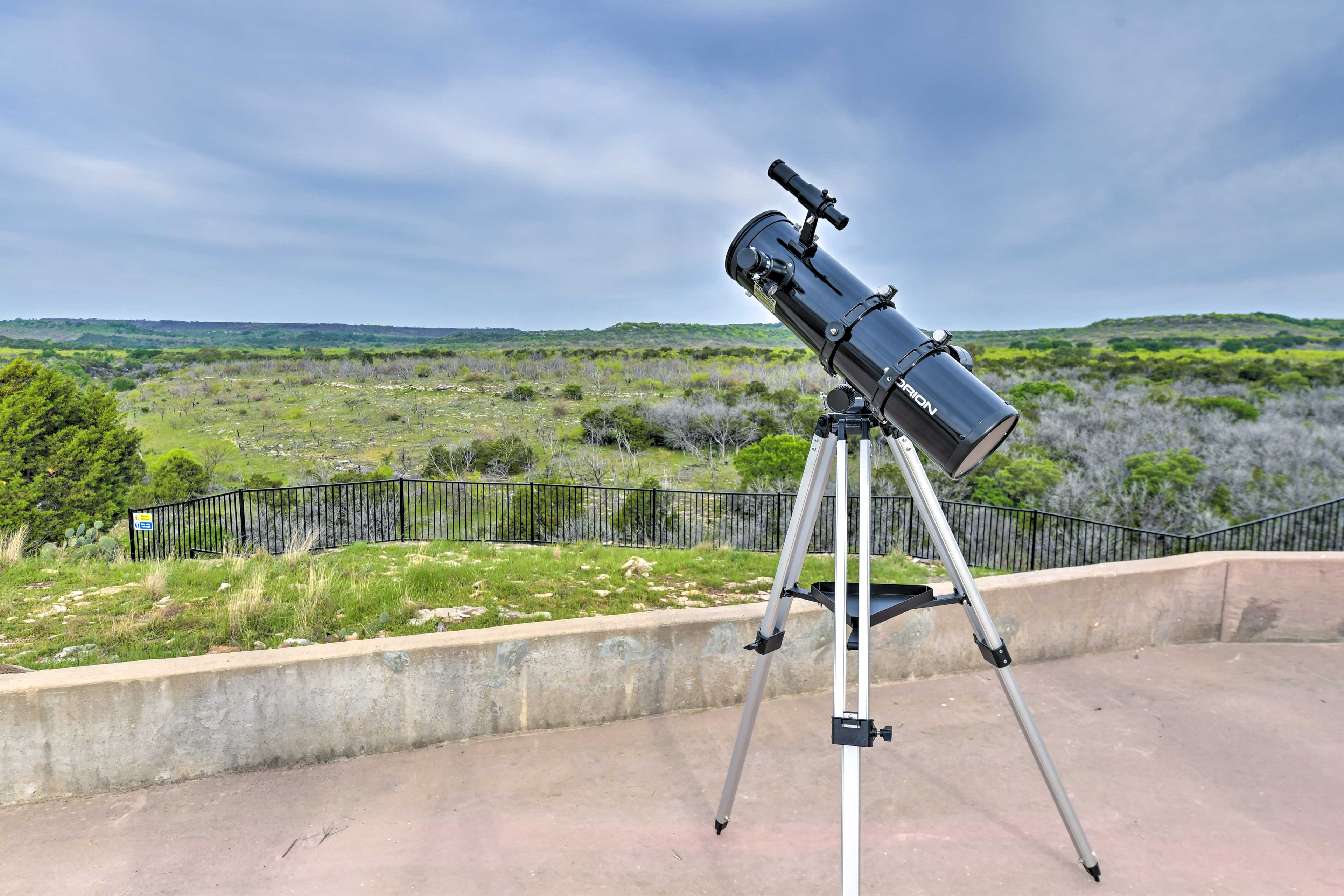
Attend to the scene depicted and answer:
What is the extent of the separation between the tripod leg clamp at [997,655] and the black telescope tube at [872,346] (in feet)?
1.87

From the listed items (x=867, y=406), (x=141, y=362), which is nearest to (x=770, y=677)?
(x=867, y=406)

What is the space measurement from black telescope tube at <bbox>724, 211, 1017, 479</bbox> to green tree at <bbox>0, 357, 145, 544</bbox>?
1838 centimetres

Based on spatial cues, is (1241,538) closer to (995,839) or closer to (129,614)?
(995,839)

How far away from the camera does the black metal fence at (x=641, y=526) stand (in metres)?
11.8

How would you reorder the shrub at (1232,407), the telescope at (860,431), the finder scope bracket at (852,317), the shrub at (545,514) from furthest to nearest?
the shrub at (1232,407), the shrub at (545,514), the finder scope bracket at (852,317), the telescope at (860,431)

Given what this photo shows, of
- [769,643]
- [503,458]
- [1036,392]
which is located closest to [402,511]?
[503,458]

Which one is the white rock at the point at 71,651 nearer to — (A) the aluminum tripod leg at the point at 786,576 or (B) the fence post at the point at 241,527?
(A) the aluminum tripod leg at the point at 786,576

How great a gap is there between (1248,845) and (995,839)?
0.86 metres

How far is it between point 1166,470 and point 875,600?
51.2 feet

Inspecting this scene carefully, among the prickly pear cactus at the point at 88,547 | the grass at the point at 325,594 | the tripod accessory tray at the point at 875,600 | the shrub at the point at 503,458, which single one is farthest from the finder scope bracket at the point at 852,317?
the shrub at the point at 503,458

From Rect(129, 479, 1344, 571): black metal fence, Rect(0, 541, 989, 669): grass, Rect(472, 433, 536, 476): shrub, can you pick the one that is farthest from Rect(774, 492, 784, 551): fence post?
Rect(472, 433, 536, 476): shrub

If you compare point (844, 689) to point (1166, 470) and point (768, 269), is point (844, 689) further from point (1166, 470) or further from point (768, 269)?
point (1166, 470)

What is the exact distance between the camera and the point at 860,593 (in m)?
2.06

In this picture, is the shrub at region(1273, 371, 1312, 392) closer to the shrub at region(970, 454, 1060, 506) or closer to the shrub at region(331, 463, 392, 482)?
the shrub at region(970, 454, 1060, 506)
